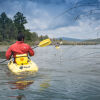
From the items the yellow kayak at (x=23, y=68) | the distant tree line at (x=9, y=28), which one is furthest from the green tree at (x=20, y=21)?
the yellow kayak at (x=23, y=68)

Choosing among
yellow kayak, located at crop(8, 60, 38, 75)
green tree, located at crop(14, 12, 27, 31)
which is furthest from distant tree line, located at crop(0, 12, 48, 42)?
yellow kayak, located at crop(8, 60, 38, 75)

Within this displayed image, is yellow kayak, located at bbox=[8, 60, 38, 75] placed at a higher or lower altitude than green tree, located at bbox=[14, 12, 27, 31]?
lower

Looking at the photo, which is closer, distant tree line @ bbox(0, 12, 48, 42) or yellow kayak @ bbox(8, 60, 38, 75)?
yellow kayak @ bbox(8, 60, 38, 75)

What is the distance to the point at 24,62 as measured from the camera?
9062 millimetres

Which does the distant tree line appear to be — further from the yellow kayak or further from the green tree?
the yellow kayak

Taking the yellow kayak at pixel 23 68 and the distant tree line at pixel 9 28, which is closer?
the yellow kayak at pixel 23 68

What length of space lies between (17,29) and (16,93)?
84.6 metres

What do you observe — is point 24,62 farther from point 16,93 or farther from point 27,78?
point 16,93

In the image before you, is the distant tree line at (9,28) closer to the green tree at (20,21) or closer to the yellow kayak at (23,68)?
the green tree at (20,21)

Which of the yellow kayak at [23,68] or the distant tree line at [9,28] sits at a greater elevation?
the distant tree line at [9,28]

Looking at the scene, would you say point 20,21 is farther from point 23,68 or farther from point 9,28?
point 23,68

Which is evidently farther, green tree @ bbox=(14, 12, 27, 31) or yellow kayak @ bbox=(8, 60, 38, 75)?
green tree @ bbox=(14, 12, 27, 31)

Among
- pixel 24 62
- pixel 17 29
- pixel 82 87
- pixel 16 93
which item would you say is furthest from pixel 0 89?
pixel 17 29

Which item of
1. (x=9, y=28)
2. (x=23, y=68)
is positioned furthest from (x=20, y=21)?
(x=23, y=68)
